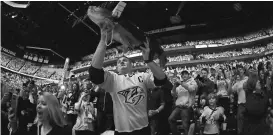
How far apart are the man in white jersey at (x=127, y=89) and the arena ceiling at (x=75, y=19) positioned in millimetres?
15644

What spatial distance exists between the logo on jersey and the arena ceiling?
15.7m

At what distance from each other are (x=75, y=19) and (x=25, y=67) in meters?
14.1

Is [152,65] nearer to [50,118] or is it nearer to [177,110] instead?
[50,118]

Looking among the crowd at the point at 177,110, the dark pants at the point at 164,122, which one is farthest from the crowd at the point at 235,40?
the dark pants at the point at 164,122

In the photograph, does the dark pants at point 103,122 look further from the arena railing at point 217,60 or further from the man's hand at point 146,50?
the arena railing at point 217,60

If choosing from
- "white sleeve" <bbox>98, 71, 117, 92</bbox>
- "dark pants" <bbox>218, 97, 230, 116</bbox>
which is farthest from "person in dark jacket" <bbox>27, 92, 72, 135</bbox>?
"dark pants" <bbox>218, 97, 230, 116</bbox>

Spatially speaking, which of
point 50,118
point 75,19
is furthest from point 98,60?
point 75,19

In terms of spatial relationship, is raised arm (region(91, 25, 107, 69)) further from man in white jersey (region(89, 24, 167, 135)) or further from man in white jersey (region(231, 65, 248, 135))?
man in white jersey (region(231, 65, 248, 135))

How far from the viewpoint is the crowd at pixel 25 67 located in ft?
105

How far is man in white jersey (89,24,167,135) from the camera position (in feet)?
8.68

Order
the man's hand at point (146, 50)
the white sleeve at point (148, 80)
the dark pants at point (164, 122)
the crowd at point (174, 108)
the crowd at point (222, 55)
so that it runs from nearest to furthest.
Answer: the man's hand at point (146, 50) → the white sleeve at point (148, 80) → the crowd at point (174, 108) → the dark pants at point (164, 122) → the crowd at point (222, 55)

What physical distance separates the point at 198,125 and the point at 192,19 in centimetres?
1486

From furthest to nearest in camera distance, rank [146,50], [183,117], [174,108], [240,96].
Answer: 1. [174,108]
2. [240,96]
3. [183,117]
4. [146,50]

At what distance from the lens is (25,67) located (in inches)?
1305
